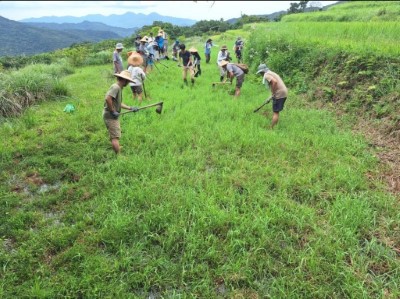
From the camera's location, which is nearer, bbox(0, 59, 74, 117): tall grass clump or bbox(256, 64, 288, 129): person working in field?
bbox(256, 64, 288, 129): person working in field

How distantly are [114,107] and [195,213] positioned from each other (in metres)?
3.11

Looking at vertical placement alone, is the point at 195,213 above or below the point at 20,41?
below

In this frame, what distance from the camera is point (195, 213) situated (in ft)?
14.8

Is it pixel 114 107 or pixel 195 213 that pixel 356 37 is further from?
pixel 195 213

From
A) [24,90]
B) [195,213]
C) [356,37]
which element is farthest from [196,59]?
[195,213]

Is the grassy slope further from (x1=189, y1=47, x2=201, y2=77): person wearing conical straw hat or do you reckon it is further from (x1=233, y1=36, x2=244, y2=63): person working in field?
(x1=233, y1=36, x2=244, y2=63): person working in field

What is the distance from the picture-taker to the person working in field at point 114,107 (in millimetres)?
6262

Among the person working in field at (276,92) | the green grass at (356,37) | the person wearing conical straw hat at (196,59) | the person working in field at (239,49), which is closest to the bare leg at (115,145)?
the person working in field at (276,92)

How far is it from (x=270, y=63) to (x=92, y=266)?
36.4 feet

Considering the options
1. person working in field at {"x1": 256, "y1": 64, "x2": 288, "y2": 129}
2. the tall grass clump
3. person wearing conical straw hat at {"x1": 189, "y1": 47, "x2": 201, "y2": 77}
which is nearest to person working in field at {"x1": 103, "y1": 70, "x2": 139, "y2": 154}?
person working in field at {"x1": 256, "y1": 64, "x2": 288, "y2": 129}

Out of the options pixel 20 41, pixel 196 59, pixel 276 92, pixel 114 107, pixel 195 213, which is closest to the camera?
pixel 195 213

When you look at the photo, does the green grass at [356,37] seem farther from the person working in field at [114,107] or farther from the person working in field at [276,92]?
the person working in field at [114,107]

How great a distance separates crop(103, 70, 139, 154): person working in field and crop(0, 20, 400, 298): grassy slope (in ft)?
1.35

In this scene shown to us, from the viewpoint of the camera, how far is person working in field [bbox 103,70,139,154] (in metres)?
6.26
